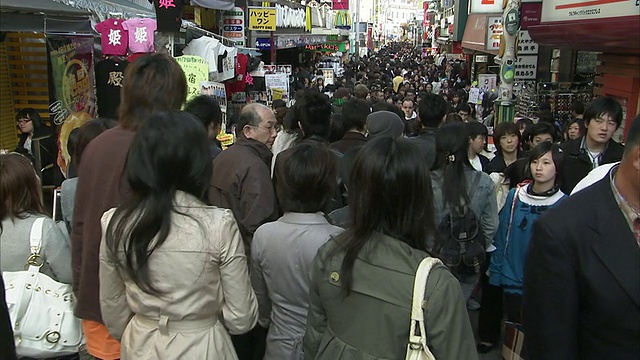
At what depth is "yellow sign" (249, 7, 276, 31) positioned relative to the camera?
15250mm

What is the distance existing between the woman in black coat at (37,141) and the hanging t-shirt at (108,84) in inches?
27.4

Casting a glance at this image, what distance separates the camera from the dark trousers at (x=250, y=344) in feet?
11.5

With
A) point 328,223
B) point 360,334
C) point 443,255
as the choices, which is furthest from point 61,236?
point 443,255

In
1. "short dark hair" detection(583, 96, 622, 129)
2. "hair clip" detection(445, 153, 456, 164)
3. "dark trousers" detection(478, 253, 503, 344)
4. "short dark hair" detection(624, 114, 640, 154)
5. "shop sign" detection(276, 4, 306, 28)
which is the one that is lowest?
"dark trousers" detection(478, 253, 503, 344)

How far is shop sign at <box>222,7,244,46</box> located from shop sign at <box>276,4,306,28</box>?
301cm

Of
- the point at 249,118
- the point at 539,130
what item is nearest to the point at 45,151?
the point at 249,118

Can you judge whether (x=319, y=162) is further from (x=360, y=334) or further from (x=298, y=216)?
(x=360, y=334)

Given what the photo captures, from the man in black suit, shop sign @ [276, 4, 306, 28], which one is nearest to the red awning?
the man in black suit

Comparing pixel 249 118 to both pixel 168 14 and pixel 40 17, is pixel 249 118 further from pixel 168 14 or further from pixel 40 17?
pixel 168 14

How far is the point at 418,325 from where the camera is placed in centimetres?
196

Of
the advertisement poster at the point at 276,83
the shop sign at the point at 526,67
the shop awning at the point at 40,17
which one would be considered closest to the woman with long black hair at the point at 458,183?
the shop awning at the point at 40,17

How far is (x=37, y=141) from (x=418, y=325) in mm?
6329

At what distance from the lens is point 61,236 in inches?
122

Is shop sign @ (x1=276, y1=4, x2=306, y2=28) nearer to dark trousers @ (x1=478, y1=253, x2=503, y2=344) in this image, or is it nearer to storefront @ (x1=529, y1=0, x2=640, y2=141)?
storefront @ (x1=529, y1=0, x2=640, y2=141)
